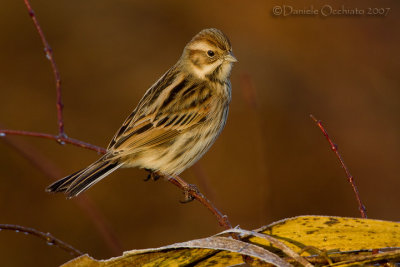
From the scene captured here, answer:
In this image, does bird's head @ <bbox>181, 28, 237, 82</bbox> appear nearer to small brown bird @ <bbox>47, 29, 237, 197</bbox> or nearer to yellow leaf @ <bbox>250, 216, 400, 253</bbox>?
small brown bird @ <bbox>47, 29, 237, 197</bbox>

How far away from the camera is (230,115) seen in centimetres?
955

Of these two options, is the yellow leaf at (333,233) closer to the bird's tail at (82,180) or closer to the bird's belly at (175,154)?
the bird's tail at (82,180)

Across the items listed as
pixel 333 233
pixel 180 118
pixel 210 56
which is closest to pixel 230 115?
pixel 210 56

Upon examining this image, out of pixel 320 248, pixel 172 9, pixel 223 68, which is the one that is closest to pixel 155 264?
pixel 320 248

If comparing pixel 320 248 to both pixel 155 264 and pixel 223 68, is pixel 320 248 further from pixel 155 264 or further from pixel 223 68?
pixel 223 68

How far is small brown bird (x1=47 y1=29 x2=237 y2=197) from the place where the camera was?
452cm

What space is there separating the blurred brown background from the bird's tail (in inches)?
118

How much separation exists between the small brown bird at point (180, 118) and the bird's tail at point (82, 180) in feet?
0.39

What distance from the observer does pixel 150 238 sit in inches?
307

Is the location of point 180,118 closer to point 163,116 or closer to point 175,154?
point 163,116

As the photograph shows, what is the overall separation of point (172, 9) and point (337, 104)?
3410mm

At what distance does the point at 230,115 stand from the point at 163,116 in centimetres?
502

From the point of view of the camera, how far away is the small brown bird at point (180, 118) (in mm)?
4516

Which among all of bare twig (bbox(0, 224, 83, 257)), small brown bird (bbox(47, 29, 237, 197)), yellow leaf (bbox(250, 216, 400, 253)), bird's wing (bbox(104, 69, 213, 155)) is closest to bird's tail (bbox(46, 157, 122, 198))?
small brown bird (bbox(47, 29, 237, 197))
